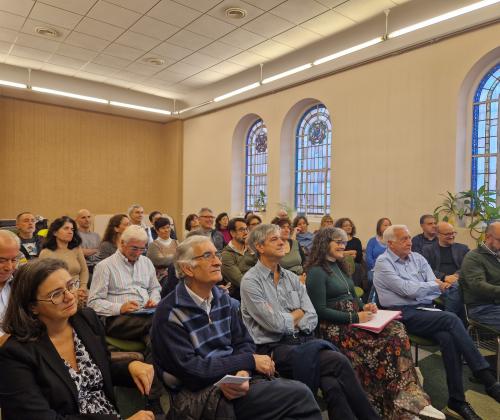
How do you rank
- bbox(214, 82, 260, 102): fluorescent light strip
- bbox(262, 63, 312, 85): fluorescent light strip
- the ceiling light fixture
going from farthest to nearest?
the ceiling light fixture, bbox(214, 82, 260, 102): fluorescent light strip, bbox(262, 63, 312, 85): fluorescent light strip

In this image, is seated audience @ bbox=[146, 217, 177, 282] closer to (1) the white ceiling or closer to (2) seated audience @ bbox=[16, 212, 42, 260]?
(2) seated audience @ bbox=[16, 212, 42, 260]

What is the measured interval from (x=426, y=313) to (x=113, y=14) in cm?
592

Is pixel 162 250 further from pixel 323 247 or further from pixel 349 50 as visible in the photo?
pixel 349 50

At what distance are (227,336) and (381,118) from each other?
17.7 feet

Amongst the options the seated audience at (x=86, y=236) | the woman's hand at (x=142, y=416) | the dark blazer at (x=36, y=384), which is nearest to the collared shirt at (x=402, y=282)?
the woman's hand at (x=142, y=416)

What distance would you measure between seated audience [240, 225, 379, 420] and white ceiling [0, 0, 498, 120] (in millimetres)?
4399

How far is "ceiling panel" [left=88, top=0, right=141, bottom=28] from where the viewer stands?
18.6 feet

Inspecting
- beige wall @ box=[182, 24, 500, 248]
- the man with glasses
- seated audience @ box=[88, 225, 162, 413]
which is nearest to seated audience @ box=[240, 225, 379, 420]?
seated audience @ box=[88, 225, 162, 413]

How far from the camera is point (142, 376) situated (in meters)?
1.58

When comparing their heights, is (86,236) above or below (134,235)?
below

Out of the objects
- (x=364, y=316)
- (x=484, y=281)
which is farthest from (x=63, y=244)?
(x=484, y=281)

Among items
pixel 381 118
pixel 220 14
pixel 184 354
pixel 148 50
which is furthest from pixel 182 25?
pixel 184 354

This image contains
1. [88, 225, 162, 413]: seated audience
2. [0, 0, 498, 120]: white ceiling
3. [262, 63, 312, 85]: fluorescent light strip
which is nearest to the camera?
[88, 225, 162, 413]: seated audience

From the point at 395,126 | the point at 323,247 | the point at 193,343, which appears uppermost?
the point at 395,126
